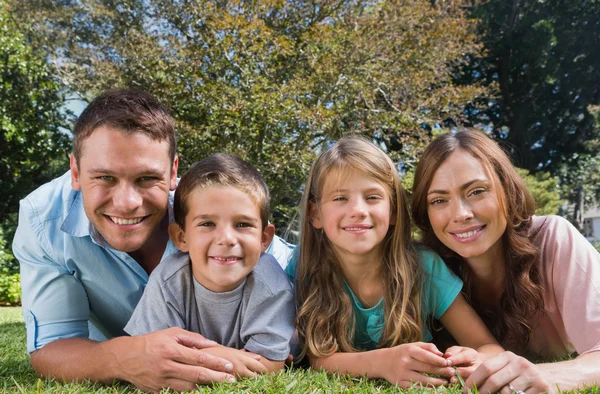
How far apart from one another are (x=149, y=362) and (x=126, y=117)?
131 cm

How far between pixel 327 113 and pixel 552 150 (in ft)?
57.0

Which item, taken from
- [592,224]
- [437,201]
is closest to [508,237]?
[437,201]

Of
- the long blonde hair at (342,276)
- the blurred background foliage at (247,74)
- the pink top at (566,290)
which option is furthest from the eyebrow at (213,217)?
the blurred background foliage at (247,74)

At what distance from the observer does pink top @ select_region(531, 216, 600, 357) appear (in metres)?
2.64

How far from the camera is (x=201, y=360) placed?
240cm

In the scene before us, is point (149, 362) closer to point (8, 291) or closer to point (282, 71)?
point (282, 71)

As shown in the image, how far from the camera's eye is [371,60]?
11.9 meters

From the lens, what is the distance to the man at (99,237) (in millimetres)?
2652

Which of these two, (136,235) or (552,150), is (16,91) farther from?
(552,150)

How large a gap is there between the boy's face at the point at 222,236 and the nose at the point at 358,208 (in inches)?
→ 21.5

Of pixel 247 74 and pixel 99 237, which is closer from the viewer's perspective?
pixel 99 237

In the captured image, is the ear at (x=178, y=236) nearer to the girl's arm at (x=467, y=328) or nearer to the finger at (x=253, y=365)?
the finger at (x=253, y=365)

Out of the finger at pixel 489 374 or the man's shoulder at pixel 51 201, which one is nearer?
the finger at pixel 489 374

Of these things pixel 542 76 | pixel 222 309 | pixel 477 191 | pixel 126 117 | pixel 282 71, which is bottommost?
pixel 222 309
